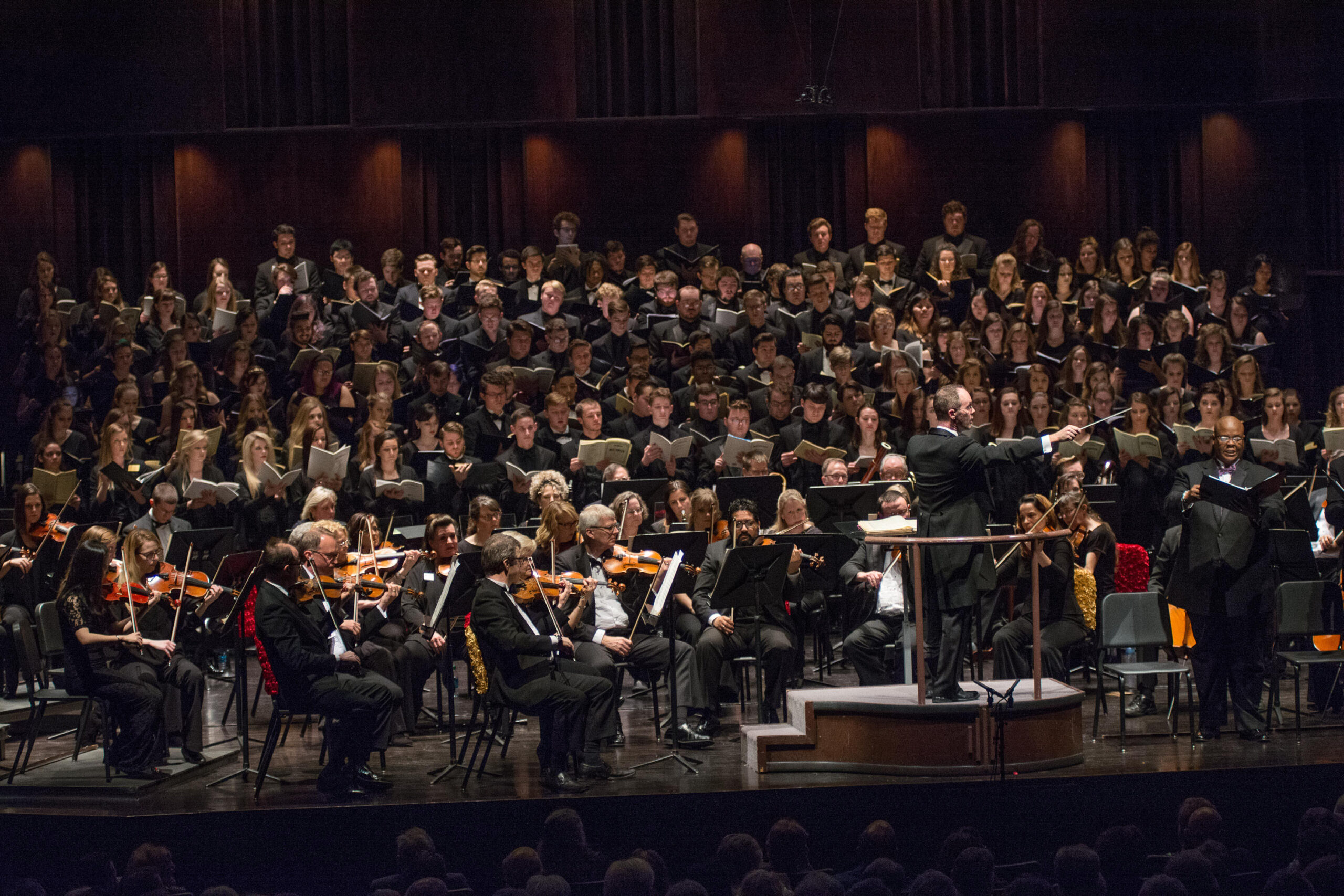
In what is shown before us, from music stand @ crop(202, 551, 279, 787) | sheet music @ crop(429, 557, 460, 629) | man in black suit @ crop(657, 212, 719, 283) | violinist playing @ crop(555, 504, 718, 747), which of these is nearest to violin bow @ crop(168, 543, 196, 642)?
music stand @ crop(202, 551, 279, 787)

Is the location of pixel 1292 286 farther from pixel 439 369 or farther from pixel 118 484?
pixel 118 484

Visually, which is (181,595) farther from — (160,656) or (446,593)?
(446,593)

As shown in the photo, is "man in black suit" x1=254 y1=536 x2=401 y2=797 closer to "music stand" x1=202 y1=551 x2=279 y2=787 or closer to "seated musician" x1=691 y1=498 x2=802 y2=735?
"music stand" x1=202 y1=551 x2=279 y2=787

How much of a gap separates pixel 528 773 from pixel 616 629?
89 cm

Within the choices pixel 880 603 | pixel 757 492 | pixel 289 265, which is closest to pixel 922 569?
pixel 880 603

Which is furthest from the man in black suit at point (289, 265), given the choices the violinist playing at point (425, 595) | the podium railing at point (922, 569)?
the podium railing at point (922, 569)

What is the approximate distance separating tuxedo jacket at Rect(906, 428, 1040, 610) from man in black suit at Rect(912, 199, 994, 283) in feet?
18.1

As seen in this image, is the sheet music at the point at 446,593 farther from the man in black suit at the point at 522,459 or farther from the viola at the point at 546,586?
the man in black suit at the point at 522,459

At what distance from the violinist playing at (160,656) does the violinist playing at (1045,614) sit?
3559 millimetres

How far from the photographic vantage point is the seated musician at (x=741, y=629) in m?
7.02

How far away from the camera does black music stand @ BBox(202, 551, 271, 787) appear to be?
20.7 ft

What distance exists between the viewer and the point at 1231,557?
6.84 meters

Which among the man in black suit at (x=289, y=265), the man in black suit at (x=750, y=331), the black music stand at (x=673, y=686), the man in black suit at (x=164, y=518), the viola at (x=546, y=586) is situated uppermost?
the man in black suit at (x=289, y=265)

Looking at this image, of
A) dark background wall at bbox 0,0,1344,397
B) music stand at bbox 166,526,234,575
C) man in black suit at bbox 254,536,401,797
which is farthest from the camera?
dark background wall at bbox 0,0,1344,397
